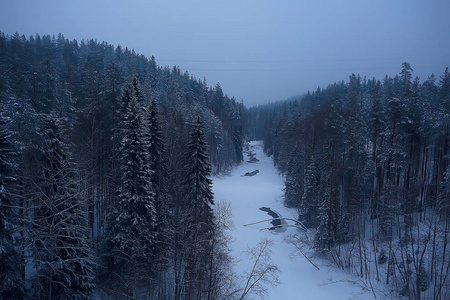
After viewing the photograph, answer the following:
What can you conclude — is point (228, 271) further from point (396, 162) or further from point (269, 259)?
point (396, 162)

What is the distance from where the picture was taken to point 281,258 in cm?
2617

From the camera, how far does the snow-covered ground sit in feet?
67.7

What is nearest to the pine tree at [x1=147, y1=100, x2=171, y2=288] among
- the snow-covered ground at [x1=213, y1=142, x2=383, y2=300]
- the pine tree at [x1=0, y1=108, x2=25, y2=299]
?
the snow-covered ground at [x1=213, y1=142, x2=383, y2=300]

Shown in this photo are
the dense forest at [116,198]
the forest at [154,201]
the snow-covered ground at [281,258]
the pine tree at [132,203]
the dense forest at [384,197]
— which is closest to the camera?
the forest at [154,201]

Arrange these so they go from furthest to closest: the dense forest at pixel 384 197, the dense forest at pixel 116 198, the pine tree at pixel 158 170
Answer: the dense forest at pixel 384 197
the pine tree at pixel 158 170
the dense forest at pixel 116 198

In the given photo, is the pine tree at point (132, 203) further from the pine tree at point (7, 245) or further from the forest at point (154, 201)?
the pine tree at point (7, 245)

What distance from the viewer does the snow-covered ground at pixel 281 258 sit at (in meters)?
20.6

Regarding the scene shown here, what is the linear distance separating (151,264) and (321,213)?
59.1 feet

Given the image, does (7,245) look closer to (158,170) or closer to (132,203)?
(132,203)

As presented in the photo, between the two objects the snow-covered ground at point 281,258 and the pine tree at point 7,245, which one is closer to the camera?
the pine tree at point 7,245

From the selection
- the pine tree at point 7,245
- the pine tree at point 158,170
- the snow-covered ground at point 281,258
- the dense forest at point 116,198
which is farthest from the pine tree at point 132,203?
the snow-covered ground at point 281,258

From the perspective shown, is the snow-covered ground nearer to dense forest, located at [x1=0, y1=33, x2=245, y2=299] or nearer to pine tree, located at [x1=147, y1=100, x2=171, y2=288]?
dense forest, located at [x1=0, y1=33, x2=245, y2=299]

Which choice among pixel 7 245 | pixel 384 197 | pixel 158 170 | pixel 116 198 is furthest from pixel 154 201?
pixel 384 197

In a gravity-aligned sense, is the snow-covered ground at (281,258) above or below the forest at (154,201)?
below
